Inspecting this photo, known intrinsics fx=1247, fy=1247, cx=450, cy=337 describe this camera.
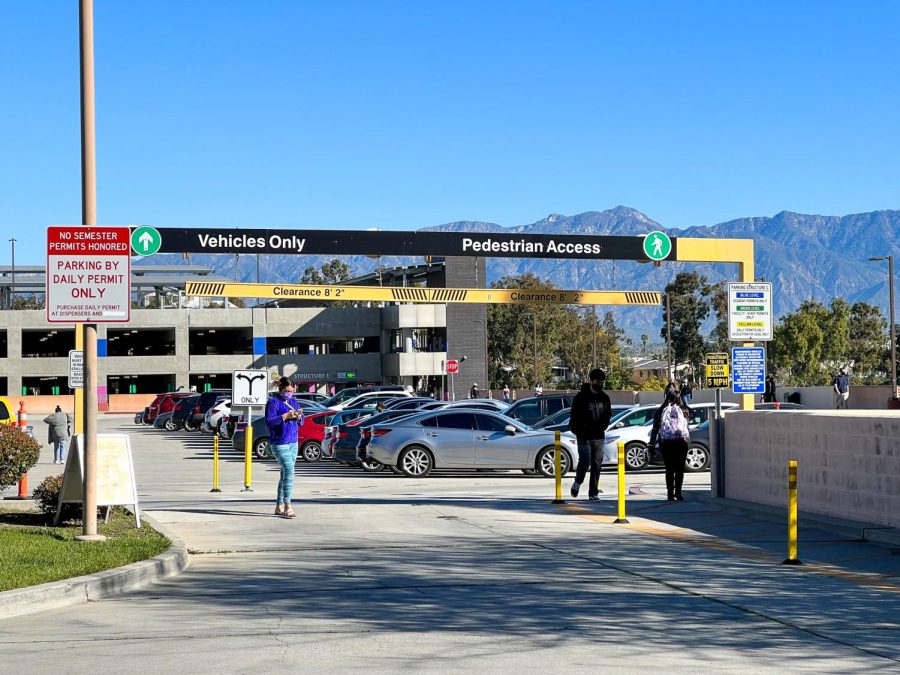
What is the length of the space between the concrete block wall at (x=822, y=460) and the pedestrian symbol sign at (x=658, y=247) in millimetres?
8217

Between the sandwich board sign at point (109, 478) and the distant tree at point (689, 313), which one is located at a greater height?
the distant tree at point (689, 313)

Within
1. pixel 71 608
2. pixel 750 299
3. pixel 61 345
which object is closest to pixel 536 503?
pixel 750 299

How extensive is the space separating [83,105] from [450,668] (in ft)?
28.2

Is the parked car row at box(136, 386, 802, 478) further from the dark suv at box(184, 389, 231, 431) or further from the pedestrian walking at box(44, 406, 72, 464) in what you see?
the dark suv at box(184, 389, 231, 431)

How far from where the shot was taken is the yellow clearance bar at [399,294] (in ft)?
111

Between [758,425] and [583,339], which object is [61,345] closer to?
[583,339]

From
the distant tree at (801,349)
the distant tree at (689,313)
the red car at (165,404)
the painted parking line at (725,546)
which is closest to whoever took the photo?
the painted parking line at (725,546)

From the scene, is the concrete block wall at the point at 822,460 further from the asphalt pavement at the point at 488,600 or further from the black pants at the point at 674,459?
the black pants at the point at 674,459

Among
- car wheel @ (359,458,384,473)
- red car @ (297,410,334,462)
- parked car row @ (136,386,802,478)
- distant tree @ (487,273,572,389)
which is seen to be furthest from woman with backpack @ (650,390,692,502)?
distant tree @ (487,273,572,389)

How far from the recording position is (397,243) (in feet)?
92.6

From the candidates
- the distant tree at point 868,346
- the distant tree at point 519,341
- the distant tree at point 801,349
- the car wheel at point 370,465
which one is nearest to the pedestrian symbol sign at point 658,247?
the car wheel at point 370,465

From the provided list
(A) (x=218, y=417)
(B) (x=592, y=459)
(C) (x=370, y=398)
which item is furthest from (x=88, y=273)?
(A) (x=218, y=417)

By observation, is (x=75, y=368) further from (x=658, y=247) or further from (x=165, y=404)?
(x=165, y=404)

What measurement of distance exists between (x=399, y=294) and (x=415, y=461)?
13018mm
